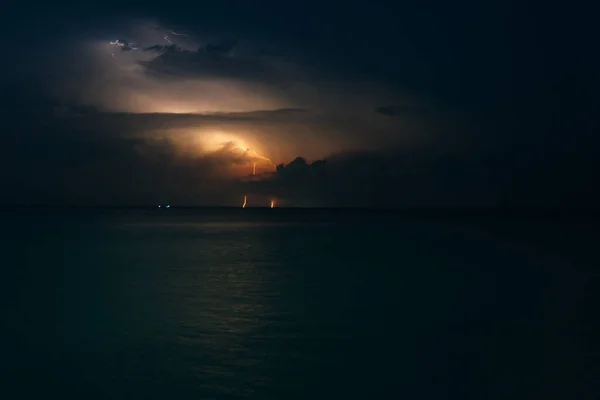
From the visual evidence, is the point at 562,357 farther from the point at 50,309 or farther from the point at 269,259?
the point at 269,259

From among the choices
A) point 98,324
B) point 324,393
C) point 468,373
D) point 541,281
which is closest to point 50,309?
point 98,324

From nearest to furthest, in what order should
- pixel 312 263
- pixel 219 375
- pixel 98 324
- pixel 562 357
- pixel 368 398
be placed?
1. pixel 368 398
2. pixel 219 375
3. pixel 562 357
4. pixel 98 324
5. pixel 312 263

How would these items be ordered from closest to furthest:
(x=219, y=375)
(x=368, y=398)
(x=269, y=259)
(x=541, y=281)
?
(x=368, y=398) → (x=219, y=375) → (x=541, y=281) → (x=269, y=259)

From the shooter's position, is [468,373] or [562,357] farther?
[562,357]

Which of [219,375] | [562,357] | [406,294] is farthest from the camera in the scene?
[406,294]

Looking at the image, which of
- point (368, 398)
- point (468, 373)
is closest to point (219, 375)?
point (368, 398)

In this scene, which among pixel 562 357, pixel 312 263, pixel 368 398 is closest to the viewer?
pixel 368 398

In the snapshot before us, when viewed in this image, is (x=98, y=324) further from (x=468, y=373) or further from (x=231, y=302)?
(x=468, y=373)

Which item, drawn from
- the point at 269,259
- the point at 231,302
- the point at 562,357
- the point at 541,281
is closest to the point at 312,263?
the point at 269,259

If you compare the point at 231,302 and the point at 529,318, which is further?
the point at 231,302
